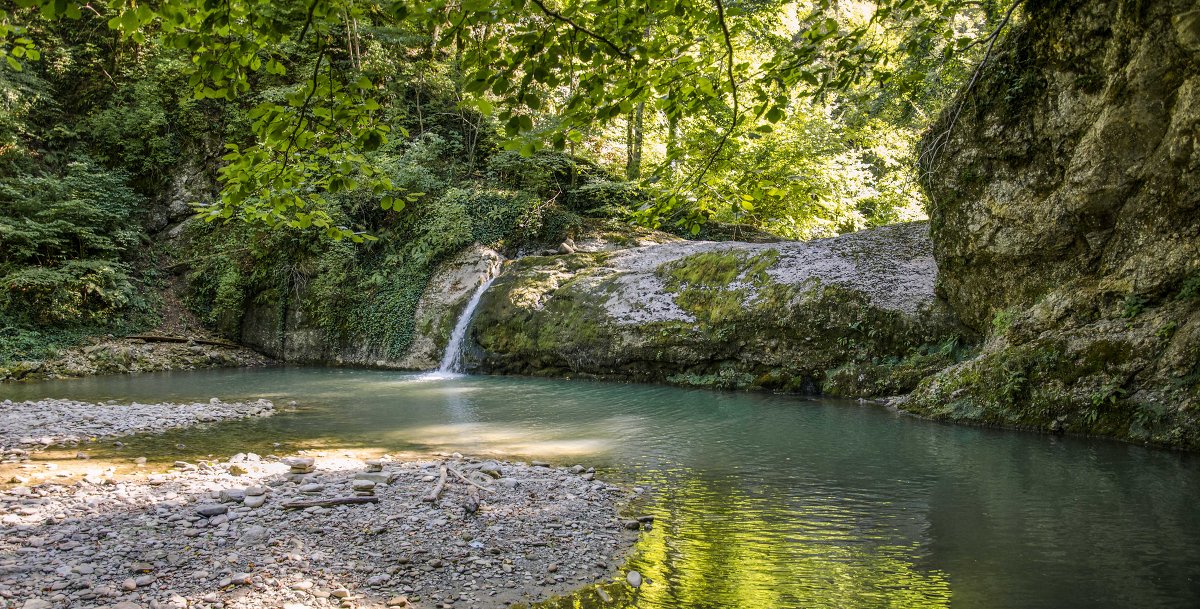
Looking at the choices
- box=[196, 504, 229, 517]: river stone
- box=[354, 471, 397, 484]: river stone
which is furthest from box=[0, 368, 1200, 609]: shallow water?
box=[196, 504, 229, 517]: river stone

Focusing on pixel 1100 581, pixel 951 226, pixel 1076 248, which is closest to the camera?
pixel 1100 581

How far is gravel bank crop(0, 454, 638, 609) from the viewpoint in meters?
3.21

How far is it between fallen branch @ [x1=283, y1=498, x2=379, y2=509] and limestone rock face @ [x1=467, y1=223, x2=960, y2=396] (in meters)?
7.57

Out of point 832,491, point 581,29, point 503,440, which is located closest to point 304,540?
point 581,29

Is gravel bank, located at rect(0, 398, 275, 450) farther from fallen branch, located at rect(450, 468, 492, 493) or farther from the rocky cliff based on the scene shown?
the rocky cliff

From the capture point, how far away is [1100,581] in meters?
3.47

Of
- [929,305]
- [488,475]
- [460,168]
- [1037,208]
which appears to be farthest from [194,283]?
[1037,208]

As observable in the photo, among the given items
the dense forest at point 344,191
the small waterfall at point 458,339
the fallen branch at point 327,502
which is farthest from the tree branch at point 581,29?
the small waterfall at point 458,339

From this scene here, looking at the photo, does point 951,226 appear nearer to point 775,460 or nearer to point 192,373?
point 775,460

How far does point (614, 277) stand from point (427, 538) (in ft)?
32.0

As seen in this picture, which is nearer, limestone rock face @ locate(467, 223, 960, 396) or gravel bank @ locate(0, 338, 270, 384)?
limestone rock face @ locate(467, 223, 960, 396)

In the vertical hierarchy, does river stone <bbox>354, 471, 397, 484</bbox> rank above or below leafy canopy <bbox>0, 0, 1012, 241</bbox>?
below

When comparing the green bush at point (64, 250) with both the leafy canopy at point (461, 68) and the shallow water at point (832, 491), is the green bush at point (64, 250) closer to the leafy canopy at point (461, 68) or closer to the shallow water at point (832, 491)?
the shallow water at point (832, 491)

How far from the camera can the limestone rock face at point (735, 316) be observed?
33.4 feet
